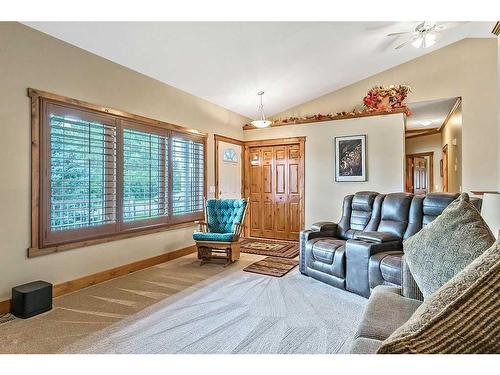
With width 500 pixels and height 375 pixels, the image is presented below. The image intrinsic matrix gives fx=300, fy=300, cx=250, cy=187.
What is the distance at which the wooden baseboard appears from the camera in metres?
3.24

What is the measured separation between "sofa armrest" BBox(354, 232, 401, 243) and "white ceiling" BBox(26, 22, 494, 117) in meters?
2.73

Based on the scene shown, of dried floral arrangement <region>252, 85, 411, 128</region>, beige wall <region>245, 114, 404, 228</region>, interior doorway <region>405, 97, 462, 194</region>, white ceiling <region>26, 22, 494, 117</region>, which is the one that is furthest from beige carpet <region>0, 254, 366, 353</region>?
interior doorway <region>405, 97, 462, 194</region>

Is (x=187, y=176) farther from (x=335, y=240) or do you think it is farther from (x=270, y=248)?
(x=335, y=240)

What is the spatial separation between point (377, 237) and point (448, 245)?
1.96 m

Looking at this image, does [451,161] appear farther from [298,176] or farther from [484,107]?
[298,176]

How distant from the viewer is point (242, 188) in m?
6.76

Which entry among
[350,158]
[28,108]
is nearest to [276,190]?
[350,158]

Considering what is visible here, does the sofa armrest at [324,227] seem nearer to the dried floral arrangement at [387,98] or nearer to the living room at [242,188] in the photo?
the living room at [242,188]

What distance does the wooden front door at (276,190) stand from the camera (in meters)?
6.28

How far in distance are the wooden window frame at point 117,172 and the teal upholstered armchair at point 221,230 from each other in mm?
481

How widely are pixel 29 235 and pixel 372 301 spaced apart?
10.6 feet

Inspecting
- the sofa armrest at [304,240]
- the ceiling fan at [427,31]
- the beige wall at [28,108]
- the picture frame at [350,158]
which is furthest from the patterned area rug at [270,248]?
the ceiling fan at [427,31]
